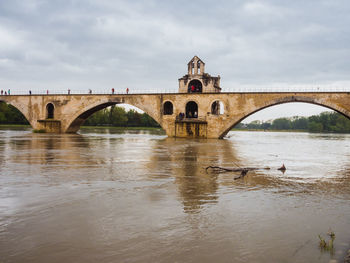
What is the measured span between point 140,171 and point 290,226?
6.61 meters

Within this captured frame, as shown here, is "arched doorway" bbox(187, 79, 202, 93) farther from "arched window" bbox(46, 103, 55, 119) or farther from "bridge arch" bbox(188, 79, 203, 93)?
"arched window" bbox(46, 103, 55, 119)

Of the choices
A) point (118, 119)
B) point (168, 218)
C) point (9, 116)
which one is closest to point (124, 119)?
point (118, 119)

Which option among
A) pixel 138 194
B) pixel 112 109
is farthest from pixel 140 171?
pixel 112 109

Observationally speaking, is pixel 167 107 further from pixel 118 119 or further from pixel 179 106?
pixel 118 119

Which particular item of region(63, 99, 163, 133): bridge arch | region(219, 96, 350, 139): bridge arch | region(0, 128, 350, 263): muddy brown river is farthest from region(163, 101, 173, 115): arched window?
region(0, 128, 350, 263): muddy brown river

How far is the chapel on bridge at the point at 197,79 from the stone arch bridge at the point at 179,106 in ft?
8.13

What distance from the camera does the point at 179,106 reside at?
4019cm

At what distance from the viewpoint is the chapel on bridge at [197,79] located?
4328 centimetres

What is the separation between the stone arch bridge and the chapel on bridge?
248 cm

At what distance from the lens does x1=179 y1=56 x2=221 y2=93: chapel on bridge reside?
43.3 meters

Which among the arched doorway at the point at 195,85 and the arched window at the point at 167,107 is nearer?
the arched window at the point at 167,107

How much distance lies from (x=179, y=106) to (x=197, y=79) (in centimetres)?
645

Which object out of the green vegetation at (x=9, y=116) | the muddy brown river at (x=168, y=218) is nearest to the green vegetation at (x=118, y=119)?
the green vegetation at (x=9, y=116)

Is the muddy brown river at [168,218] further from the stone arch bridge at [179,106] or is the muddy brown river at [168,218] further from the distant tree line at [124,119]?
the distant tree line at [124,119]
